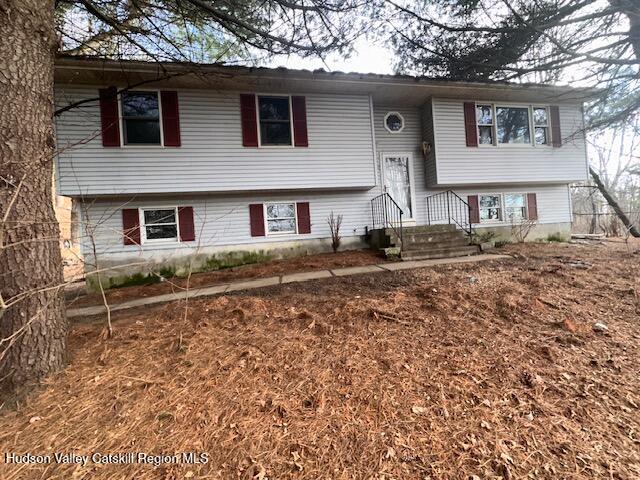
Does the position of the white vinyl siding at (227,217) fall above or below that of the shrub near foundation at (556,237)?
above

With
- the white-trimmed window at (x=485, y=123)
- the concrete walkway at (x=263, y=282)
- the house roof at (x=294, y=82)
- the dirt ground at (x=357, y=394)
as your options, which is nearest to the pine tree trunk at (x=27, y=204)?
the dirt ground at (x=357, y=394)

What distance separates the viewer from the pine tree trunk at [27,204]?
90.6 inches

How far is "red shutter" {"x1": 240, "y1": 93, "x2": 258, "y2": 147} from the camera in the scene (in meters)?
8.20

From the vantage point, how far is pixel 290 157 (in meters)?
8.44

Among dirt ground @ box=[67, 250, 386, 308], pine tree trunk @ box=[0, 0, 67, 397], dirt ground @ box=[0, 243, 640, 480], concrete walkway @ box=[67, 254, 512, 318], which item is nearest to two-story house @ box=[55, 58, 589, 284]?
dirt ground @ box=[67, 250, 386, 308]

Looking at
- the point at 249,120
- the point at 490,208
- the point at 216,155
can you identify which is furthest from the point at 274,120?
the point at 490,208

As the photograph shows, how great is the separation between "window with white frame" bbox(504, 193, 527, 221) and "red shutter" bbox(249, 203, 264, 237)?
877 centimetres

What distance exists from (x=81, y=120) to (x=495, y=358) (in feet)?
32.5

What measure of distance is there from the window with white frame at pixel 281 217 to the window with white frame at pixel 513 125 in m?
7.63

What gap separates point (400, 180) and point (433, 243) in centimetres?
285

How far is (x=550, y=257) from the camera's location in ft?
22.9

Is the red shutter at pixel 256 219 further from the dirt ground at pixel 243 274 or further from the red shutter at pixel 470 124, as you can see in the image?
the red shutter at pixel 470 124

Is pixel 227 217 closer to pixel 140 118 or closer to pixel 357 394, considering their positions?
pixel 140 118

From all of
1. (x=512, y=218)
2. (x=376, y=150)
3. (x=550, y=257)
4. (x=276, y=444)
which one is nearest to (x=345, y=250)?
(x=376, y=150)
